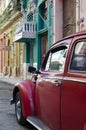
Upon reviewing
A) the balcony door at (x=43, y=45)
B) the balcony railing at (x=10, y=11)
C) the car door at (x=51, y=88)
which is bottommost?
the car door at (x=51, y=88)

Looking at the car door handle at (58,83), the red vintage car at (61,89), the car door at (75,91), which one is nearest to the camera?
the car door at (75,91)

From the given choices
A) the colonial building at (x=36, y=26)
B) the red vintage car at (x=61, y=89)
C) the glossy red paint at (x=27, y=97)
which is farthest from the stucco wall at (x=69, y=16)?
the red vintage car at (x=61, y=89)

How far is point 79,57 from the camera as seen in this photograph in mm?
5754

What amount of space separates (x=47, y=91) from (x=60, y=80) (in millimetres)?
586

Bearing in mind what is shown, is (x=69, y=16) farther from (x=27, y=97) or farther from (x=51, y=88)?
(x=51, y=88)

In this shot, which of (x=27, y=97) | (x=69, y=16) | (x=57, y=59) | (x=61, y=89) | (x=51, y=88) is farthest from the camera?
(x=69, y=16)

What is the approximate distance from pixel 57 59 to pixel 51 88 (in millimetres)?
608

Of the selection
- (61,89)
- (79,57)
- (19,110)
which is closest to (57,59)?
(61,89)

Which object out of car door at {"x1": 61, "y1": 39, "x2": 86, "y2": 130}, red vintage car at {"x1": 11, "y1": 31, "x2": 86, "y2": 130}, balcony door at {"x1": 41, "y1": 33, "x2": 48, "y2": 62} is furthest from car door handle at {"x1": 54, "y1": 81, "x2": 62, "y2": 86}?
balcony door at {"x1": 41, "y1": 33, "x2": 48, "y2": 62}

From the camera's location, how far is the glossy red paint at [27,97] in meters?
7.88

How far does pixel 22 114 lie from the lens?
8.43m

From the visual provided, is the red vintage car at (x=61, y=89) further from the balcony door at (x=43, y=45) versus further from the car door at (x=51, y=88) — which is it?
the balcony door at (x=43, y=45)

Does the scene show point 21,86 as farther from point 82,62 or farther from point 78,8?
point 78,8

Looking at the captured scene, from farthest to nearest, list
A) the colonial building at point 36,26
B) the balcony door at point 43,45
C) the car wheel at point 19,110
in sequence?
1. the balcony door at point 43,45
2. the colonial building at point 36,26
3. the car wheel at point 19,110
